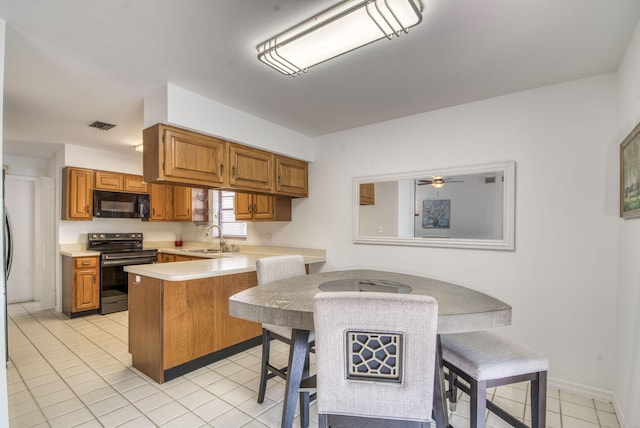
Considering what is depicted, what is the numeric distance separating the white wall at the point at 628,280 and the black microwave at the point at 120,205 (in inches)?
218

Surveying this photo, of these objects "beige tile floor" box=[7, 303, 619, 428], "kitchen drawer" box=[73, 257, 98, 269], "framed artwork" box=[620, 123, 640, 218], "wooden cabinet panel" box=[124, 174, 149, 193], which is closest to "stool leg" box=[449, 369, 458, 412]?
"beige tile floor" box=[7, 303, 619, 428]

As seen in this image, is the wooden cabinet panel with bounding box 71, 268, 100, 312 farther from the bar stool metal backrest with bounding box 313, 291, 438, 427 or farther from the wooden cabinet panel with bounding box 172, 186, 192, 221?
the bar stool metal backrest with bounding box 313, 291, 438, 427

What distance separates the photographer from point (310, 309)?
1370 mm

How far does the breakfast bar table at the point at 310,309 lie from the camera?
133 centimetres

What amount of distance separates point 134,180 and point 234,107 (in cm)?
296

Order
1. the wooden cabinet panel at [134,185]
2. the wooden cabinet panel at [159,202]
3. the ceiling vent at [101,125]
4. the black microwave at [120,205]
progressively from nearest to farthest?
1. the ceiling vent at [101,125]
2. the black microwave at [120,205]
3. the wooden cabinet panel at [134,185]
4. the wooden cabinet panel at [159,202]

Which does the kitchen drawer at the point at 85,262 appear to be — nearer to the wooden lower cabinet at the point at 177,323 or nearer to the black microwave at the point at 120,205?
the black microwave at the point at 120,205

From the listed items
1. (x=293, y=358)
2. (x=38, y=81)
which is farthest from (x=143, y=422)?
(x=38, y=81)

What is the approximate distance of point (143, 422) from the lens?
1.91 metres

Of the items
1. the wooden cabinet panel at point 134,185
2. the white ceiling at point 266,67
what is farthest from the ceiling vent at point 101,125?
the wooden cabinet panel at point 134,185

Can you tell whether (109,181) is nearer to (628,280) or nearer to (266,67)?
(266,67)

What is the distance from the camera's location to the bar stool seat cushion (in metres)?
1.45

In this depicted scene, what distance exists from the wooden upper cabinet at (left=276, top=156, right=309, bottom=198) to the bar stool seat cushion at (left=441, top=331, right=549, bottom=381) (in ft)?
7.85

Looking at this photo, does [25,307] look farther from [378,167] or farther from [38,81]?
[378,167]
